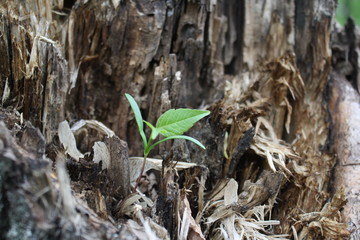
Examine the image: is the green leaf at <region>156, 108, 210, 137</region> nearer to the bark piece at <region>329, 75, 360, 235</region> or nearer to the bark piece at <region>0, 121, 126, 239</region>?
the bark piece at <region>0, 121, 126, 239</region>

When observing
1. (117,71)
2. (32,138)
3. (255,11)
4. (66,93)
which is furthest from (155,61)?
(32,138)

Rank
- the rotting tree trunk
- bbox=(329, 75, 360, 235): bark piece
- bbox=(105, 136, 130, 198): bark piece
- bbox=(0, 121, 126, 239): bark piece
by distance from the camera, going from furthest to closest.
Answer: bbox=(329, 75, 360, 235): bark piece → bbox=(105, 136, 130, 198): bark piece → the rotting tree trunk → bbox=(0, 121, 126, 239): bark piece

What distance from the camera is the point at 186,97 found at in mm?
2463

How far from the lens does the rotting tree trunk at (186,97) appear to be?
1.49 m

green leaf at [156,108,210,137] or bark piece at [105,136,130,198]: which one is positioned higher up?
green leaf at [156,108,210,137]

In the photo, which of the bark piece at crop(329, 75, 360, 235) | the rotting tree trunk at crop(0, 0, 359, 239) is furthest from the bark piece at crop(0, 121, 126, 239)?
the bark piece at crop(329, 75, 360, 235)

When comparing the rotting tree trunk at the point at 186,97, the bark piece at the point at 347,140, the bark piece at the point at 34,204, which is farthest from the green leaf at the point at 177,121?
the bark piece at the point at 347,140

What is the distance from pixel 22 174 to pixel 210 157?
998mm

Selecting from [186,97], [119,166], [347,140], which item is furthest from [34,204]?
[347,140]

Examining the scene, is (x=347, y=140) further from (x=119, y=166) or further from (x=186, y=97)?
(x=119, y=166)

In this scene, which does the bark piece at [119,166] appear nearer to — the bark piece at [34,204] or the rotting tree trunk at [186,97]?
the rotting tree trunk at [186,97]

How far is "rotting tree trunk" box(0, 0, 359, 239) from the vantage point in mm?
1486

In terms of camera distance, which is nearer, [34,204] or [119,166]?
[34,204]

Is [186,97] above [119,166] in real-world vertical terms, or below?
above
